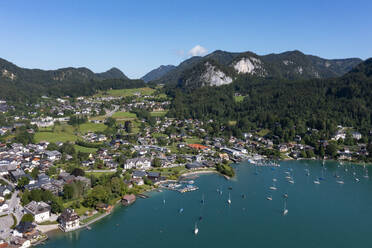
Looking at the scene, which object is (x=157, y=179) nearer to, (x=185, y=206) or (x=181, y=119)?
(x=185, y=206)

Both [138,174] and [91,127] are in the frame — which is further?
[91,127]

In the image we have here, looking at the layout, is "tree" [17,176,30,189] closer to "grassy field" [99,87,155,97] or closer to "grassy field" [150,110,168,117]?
"grassy field" [150,110,168,117]

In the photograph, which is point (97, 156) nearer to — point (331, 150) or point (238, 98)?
point (331, 150)

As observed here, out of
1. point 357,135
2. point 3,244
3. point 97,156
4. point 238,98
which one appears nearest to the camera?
point 3,244

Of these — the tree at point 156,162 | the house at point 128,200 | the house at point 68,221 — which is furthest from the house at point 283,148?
the house at point 68,221

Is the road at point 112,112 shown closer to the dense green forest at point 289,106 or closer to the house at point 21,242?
the dense green forest at point 289,106

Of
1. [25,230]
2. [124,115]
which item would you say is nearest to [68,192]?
[25,230]

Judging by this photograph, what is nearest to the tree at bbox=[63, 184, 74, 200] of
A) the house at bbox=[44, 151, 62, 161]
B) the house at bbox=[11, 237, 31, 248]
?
the house at bbox=[11, 237, 31, 248]
